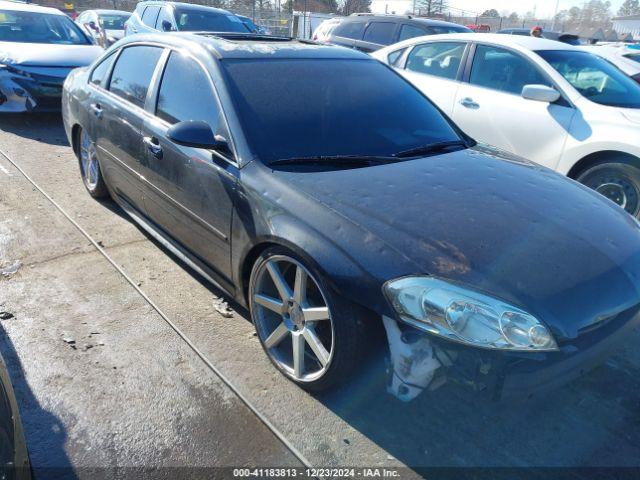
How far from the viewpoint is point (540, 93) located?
477cm

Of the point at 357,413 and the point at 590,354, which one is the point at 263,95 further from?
the point at 590,354

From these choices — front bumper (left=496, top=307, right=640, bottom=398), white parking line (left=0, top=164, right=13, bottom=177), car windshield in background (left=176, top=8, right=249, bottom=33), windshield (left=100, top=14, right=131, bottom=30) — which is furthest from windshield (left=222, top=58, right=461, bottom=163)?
windshield (left=100, top=14, right=131, bottom=30)

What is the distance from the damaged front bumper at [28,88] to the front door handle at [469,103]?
5.31 m

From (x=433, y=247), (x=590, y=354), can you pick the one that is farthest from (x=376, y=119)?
(x=590, y=354)

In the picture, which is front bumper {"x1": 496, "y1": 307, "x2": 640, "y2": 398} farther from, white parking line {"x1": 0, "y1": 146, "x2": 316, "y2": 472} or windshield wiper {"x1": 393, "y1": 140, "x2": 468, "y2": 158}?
windshield wiper {"x1": 393, "y1": 140, "x2": 468, "y2": 158}

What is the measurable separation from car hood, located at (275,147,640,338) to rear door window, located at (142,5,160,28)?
9773mm

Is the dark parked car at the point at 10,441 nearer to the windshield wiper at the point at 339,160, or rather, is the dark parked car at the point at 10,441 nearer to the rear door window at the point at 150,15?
the windshield wiper at the point at 339,160

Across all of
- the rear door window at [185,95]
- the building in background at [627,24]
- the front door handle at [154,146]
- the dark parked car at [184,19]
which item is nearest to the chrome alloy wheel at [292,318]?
the rear door window at [185,95]

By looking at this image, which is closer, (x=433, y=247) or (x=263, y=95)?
(x=433, y=247)

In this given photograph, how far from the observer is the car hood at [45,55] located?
22.8ft

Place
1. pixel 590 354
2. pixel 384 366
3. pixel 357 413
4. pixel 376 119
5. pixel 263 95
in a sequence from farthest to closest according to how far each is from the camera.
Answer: pixel 376 119 → pixel 263 95 → pixel 357 413 → pixel 384 366 → pixel 590 354

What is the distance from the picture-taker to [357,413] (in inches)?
96.0

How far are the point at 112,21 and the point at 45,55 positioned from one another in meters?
8.62

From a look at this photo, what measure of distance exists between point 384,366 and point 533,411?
0.82 meters
